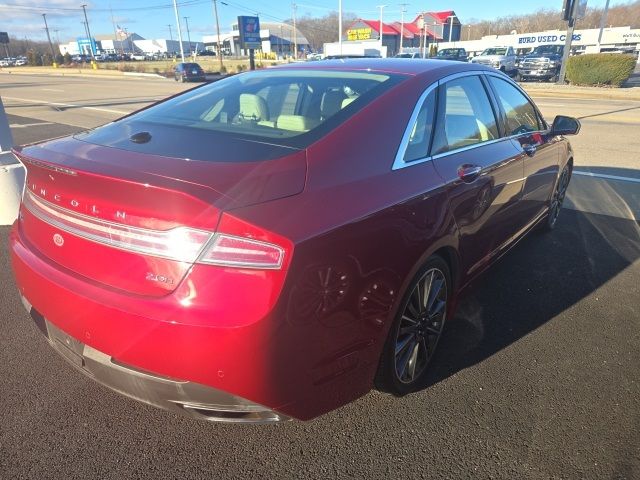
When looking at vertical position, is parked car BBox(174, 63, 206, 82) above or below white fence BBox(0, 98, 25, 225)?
below

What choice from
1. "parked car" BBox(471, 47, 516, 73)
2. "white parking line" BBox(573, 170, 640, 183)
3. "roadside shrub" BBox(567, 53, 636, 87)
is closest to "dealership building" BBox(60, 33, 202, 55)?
"parked car" BBox(471, 47, 516, 73)

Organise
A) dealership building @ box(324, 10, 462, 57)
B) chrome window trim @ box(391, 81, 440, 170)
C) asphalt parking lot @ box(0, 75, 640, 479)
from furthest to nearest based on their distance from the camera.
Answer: dealership building @ box(324, 10, 462, 57), chrome window trim @ box(391, 81, 440, 170), asphalt parking lot @ box(0, 75, 640, 479)

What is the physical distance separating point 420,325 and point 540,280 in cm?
183

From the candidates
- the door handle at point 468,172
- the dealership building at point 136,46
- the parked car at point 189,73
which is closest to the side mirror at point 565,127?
the door handle at point 468,172

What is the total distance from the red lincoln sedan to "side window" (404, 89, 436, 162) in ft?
0.04

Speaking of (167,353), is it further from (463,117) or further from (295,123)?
(463,117)

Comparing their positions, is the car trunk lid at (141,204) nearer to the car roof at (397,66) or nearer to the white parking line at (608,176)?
the car roof at (397,66)

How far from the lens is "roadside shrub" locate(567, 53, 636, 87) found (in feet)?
76.1

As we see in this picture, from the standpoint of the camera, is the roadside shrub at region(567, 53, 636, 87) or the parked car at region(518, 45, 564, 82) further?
the parked car at region(518, 45, 564, 82)

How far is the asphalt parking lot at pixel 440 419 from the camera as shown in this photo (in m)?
2.08

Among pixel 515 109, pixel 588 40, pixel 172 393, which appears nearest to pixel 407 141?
pixel 172 393

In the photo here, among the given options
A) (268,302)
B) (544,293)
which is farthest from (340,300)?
(544,293)

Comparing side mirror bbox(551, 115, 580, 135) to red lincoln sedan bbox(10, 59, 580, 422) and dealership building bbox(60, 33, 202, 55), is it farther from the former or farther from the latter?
dealership building bbox(60, 33, 202, 55)

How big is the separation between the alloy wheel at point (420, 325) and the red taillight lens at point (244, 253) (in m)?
0.91
